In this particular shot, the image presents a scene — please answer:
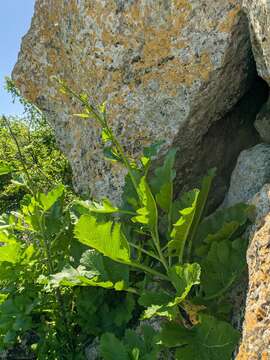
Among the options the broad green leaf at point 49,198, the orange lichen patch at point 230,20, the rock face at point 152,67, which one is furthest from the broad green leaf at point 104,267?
the orange lichen patch at point 230,20

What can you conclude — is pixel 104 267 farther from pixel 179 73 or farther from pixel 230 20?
pixel 230 20

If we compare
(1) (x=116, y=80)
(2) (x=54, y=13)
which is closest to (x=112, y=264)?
(1) (x=116, y=80)

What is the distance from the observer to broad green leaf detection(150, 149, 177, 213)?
2412 millimetres

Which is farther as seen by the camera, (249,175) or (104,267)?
(249,175)

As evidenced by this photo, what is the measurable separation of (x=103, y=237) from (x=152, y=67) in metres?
1.41

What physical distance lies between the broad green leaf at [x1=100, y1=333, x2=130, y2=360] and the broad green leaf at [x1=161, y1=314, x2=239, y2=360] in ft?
0.80

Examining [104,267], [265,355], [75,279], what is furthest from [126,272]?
[265,355]

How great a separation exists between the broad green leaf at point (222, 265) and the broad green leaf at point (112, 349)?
429 millimetres

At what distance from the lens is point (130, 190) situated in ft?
9.29

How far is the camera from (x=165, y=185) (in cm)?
239

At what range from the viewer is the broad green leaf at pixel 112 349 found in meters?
2.35

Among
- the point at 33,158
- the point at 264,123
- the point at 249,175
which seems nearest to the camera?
the point at 249,175

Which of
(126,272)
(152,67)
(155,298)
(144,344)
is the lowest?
(144,344)

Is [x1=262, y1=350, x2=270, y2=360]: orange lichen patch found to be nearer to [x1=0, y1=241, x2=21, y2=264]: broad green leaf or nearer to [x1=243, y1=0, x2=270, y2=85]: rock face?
[x1=243, y1=0, x2=270, y2=85]: rock face
